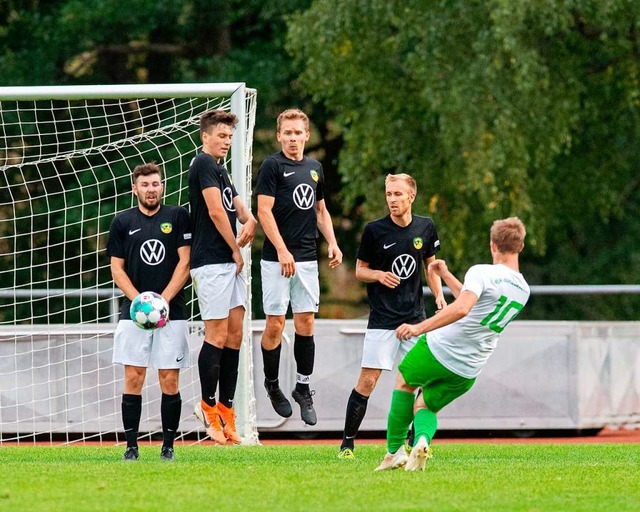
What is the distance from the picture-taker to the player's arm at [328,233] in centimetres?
1113

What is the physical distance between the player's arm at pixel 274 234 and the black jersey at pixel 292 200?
113 mm

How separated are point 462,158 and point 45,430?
9.35 m

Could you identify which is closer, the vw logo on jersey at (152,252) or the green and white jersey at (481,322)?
the green and white jersey at (481,322)

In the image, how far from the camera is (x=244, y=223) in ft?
35.6

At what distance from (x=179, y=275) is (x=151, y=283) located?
22 centimetres

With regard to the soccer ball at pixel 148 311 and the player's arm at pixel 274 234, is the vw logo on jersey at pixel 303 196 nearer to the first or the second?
the player's arm at pixel 274 234

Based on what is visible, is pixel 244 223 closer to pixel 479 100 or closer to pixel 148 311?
pixel 148 311

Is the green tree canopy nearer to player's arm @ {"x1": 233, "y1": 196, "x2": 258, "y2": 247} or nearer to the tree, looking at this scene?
the tree

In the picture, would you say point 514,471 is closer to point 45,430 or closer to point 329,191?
point 45,430

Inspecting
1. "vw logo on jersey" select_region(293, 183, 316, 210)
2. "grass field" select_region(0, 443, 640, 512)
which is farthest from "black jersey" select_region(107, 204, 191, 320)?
"grass field" select_region(0, 443, 640, 512)

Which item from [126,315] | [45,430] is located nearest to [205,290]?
[126,315]

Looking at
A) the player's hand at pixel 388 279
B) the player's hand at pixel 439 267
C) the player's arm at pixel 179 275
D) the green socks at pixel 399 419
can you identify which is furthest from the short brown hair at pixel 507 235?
the player's arm at pixel 179 275

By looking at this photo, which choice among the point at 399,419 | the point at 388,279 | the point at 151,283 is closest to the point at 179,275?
the point at 151,283

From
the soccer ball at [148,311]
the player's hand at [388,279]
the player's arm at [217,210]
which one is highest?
the player's arm at [217,210]
